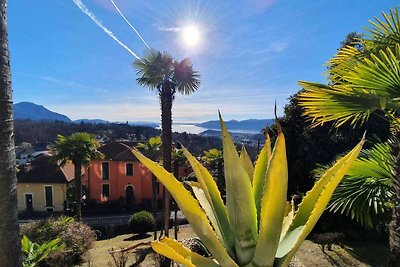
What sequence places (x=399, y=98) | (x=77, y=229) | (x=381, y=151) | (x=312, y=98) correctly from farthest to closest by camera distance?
(x=77, y=229)
(x=381, y=151)
(x=312, y=98)
(x=399, y=98)

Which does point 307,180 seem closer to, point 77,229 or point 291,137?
point 291,137

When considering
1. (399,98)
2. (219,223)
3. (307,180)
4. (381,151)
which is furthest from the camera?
(307,180)

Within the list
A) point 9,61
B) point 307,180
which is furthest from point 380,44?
point 307,180

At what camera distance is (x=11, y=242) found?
2797 mm

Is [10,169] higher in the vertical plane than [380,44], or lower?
lower

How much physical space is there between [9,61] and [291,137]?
1612 centimetres

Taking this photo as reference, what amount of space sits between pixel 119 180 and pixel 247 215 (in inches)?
1382

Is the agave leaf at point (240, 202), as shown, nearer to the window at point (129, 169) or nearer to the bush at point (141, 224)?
the bush at point (141, 224)

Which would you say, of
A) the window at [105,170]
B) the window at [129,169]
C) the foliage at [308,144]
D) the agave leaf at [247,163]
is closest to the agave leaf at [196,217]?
the agave leaf at [247,163]

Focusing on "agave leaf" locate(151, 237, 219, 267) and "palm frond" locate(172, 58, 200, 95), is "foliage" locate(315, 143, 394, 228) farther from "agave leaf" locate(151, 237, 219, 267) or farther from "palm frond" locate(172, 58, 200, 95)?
"palm frond" locate(172, 58, 200, 95)

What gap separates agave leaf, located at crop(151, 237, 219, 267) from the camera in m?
1.30

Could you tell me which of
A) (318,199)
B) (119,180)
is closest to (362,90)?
(318,199)

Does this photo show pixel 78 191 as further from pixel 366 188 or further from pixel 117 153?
pixel 366 188

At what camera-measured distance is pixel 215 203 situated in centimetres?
147
